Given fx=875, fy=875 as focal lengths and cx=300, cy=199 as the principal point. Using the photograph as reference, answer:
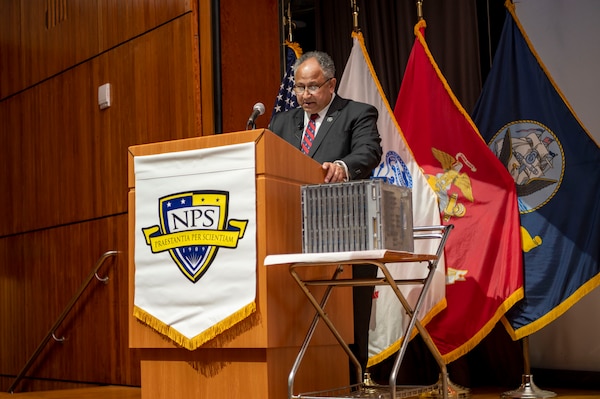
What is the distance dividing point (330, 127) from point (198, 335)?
3.94ft

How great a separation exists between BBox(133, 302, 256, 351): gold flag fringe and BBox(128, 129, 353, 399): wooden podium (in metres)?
0.02

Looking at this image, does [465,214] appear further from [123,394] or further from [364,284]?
[123,394]

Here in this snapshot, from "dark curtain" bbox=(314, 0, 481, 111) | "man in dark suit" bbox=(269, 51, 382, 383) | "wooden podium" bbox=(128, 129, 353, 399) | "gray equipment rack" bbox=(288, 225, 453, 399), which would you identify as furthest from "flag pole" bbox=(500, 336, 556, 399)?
Result: "dark curtain" bbox=(314, 0, 481, 111)

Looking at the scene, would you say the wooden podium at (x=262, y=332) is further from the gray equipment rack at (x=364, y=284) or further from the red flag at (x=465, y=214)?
the red flag at (x=465, y=214)

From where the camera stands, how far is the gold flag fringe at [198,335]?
282cm

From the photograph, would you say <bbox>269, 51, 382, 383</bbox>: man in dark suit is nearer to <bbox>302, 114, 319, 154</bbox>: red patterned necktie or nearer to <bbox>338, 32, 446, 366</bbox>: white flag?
<bbox>302, 114, 319, 154</bbox>: red patterned necktie

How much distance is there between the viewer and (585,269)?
167 inches

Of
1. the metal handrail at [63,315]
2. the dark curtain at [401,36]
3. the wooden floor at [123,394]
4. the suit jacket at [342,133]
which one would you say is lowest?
the wooden floor at [123,394]

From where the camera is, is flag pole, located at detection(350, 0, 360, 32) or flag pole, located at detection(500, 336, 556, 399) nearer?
flag pole, located at detection(500, 336, 556, 399)

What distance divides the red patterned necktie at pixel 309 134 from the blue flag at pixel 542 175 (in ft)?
4.21

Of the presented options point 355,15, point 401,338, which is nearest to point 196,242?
point 401,338

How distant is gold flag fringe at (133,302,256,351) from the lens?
2820mm

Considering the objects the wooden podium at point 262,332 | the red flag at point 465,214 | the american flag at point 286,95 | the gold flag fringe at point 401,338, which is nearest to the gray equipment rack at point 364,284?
the wooden podium at point 262,332

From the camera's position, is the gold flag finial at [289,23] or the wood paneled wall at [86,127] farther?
the gold flag finial at [289,23]
